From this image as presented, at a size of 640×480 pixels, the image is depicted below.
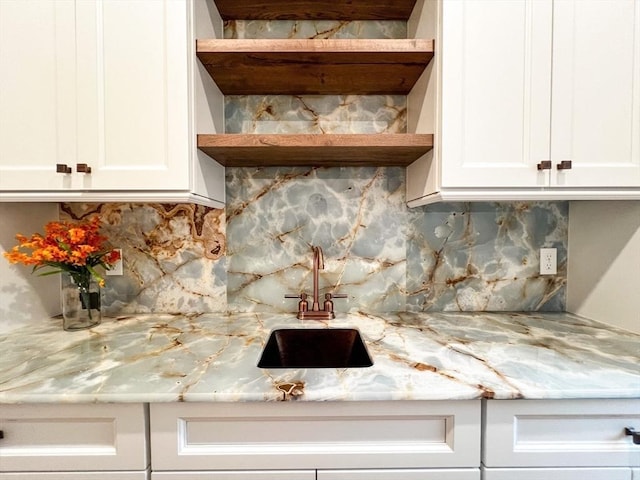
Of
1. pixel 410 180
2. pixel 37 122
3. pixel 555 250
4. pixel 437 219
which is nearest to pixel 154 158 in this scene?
pixel 37 122

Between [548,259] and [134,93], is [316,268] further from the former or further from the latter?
[548,259]

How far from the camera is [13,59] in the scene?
1.08 meters

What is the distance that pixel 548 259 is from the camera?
4.93 ft

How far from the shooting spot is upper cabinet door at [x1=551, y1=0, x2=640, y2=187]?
107 cm

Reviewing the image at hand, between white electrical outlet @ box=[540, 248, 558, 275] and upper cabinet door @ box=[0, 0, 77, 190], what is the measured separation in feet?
6.11

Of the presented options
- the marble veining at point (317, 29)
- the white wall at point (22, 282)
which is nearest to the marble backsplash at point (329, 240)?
the white wall at point (22, 282)

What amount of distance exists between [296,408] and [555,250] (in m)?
1.34

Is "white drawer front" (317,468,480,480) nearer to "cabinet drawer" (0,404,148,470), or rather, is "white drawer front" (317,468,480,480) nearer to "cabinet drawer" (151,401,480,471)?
"cabinet drawer" (151,401,480,471)

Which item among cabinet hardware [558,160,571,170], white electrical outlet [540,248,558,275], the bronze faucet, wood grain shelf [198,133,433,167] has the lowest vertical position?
the bronze faucet

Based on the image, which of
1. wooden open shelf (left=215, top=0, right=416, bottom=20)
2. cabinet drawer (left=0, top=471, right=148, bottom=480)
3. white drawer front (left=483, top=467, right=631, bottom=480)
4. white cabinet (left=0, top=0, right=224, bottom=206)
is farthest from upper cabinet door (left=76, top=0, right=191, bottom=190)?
white drawer front (left=483, top=467, right=631, bottom=480)

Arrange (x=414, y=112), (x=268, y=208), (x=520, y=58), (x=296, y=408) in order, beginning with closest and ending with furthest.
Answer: (x=296, y=408)
(x=520, y=58)
(x=414, y=112)
(x=268, y=208)

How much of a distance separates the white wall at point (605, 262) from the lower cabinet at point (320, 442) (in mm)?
855

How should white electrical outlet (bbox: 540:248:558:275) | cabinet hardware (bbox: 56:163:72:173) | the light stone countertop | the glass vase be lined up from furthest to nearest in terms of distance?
white electrical outlet (bbox: 540:248:558:275) → the glass vase → cabinet hardware (bbox: 56:163:72:173) → the light stone countertop

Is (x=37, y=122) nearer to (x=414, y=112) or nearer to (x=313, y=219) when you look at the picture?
(x=313, y=219)
